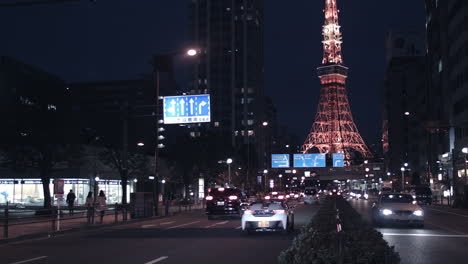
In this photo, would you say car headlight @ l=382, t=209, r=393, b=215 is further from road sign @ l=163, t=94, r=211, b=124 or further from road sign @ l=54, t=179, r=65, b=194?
road sign @ l=54, t=179, r=65, b=194

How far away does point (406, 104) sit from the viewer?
144 metres

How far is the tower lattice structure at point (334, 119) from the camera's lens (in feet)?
510

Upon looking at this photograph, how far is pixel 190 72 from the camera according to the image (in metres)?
169

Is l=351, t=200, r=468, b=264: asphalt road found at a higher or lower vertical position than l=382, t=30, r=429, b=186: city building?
lower

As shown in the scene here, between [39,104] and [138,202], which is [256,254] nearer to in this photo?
[138,202]

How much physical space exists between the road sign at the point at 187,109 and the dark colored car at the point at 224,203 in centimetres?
519

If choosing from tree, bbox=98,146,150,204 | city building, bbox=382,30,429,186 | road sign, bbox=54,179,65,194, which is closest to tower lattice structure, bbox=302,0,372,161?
city building, bbox=382,30,429,186

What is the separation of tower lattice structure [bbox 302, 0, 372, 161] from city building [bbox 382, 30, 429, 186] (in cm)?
990

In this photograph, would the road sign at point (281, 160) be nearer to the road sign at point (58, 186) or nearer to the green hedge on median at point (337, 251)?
the road sign at point (58, 186)

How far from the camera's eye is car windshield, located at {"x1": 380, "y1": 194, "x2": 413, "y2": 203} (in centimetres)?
2798

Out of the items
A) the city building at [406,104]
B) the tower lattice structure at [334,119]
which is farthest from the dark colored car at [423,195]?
the tower lattice structure at [334,119]

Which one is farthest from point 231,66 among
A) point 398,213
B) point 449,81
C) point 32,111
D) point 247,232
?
point 247,232

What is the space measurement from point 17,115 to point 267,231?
21664 millimetres

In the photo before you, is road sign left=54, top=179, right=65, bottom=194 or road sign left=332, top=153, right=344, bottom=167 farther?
road sign left=332, top=153, right=344, bottom=167
